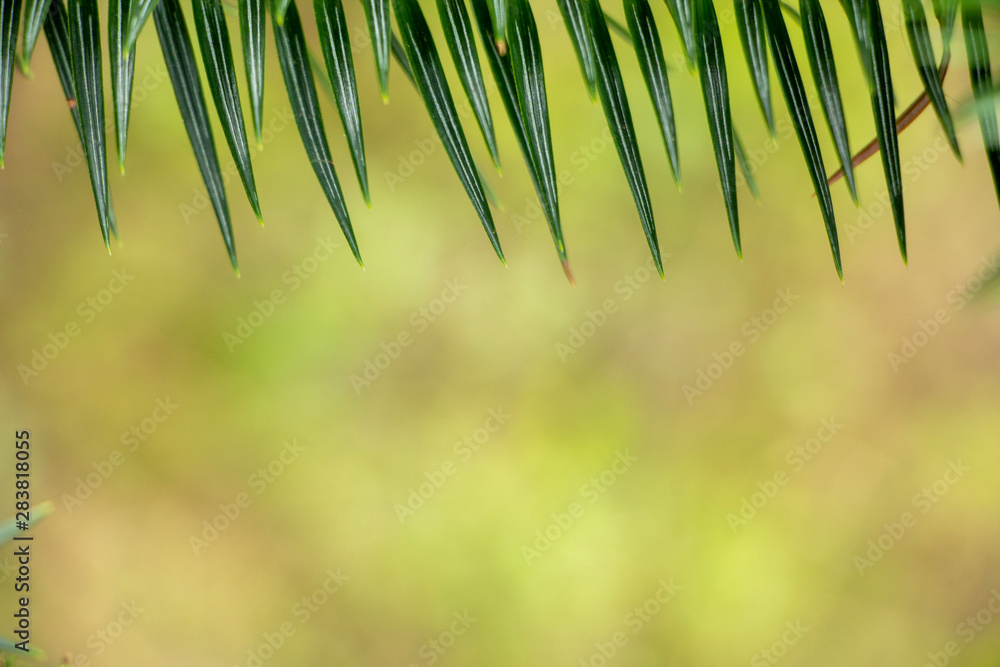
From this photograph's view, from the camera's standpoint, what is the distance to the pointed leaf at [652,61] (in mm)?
417

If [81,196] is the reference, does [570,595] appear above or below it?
below

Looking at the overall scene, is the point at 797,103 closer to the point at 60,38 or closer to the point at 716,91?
the point at 716,91

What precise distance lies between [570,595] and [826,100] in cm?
143

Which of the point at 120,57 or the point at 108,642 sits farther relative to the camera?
the point at 108,642

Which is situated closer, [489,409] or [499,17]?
[499,17]

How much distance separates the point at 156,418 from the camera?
1.64m

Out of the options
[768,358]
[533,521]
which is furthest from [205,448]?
[768,358]

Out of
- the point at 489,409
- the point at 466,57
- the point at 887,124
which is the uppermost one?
the point at 466,57

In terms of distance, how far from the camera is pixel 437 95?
0.41m

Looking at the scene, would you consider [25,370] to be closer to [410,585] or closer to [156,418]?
[156,418]

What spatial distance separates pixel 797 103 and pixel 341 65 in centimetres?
26

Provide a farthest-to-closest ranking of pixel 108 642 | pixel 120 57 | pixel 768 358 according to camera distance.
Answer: pixel 768 358, pixel 108 642, pixel 120 57

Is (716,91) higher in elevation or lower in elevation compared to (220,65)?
lower

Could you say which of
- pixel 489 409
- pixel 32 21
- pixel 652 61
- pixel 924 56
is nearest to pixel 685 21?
pixel 652 61
